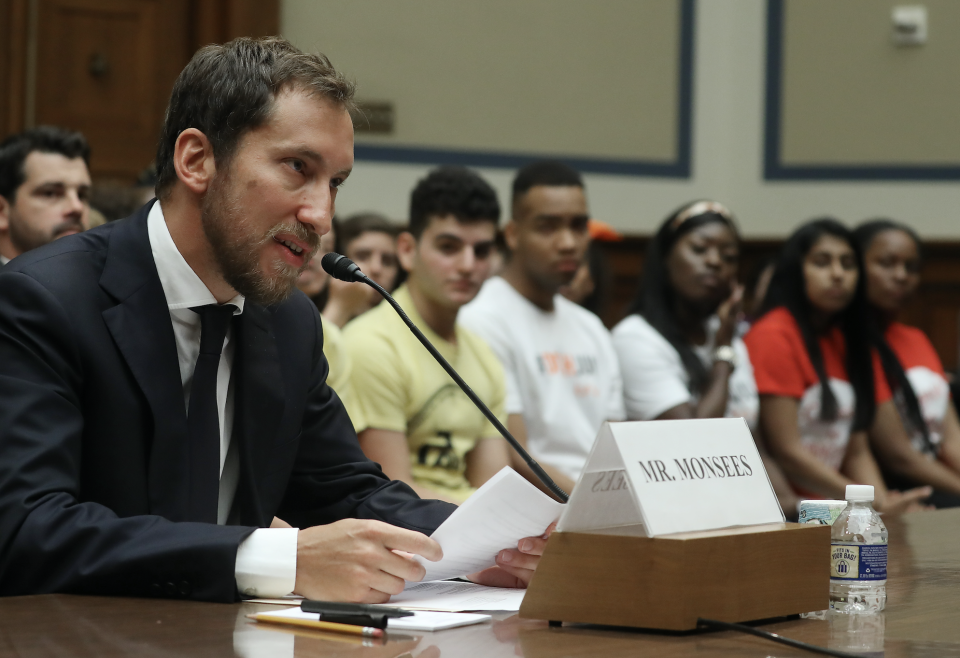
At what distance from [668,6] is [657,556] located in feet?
16.5

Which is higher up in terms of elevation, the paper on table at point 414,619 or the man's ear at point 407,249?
the man's ear at point 407,249

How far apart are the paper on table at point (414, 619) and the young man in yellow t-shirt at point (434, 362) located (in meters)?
1.34

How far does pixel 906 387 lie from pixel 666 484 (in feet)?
9.80

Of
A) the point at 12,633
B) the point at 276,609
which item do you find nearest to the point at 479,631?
the point at 276,609

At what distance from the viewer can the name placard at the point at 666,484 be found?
3.40 feet

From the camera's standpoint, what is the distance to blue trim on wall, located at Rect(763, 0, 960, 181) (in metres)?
5.66

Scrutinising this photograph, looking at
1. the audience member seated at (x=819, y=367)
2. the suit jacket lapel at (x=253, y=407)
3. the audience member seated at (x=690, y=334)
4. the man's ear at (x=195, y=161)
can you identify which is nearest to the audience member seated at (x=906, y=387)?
the audience member seated at (x=819, y=367)

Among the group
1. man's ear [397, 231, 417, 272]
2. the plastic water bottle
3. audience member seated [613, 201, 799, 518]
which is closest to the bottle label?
the plastic water bottle

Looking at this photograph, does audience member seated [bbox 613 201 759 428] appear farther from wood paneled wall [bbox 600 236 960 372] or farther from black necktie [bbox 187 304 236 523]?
black necktie [bbox 187 304 236 523]

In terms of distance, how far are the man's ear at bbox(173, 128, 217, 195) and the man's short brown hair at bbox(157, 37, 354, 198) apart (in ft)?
0.04

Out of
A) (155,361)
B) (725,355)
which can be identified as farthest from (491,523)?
(725,355)

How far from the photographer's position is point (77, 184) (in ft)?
10.3

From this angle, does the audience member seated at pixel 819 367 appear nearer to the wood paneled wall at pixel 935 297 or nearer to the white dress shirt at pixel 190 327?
the wood paneled wall at pixel 935 297

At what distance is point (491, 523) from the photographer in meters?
1.20
